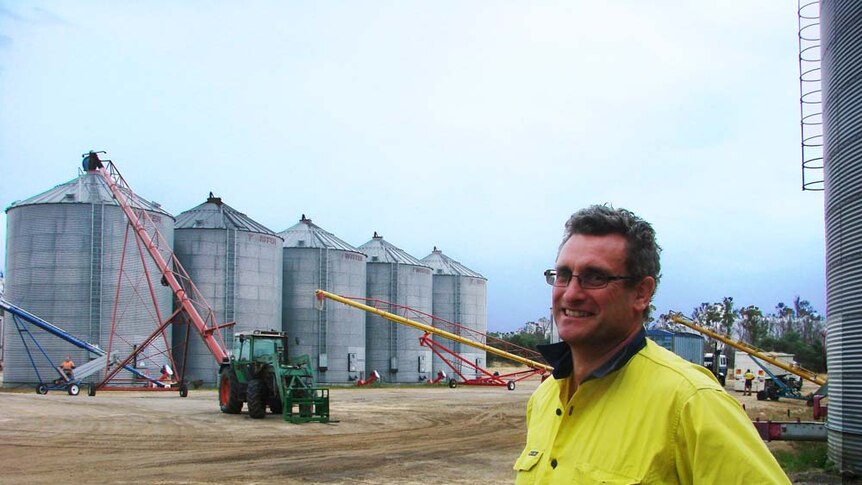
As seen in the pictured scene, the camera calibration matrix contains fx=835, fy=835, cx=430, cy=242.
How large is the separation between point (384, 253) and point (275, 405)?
35288 millimetres

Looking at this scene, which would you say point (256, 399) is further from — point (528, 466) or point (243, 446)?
point (528, 466)

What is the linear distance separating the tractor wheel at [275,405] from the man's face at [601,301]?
2006cm

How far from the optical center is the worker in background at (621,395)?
2.08 metres

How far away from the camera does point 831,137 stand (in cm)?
1185

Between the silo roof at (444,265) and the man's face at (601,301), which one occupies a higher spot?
the silo roof at (444,265)

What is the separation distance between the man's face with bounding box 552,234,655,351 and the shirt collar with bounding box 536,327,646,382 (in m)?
0.06

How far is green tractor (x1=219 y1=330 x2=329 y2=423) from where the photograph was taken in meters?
20.5

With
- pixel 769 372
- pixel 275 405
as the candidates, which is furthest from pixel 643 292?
pixel 769 372

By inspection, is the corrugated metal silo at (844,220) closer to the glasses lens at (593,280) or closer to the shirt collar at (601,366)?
the shirt collar at (601,366)

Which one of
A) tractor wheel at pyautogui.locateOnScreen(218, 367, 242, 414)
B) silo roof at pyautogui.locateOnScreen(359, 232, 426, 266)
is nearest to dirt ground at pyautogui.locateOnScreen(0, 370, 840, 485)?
tractor wheel at pyautogui.locateOnScreen(218, 367, 242, 414)

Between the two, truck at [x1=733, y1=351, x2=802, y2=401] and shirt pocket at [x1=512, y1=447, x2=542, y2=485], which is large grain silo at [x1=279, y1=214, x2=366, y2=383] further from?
shirt pocket at [x1=512, y1=447, x2=542, y2=485]

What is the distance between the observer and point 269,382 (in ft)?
71.9

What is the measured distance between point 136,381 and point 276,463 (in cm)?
2536

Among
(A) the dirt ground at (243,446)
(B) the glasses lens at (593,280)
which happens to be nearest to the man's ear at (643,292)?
(B) the glasses lens at (593,280)
